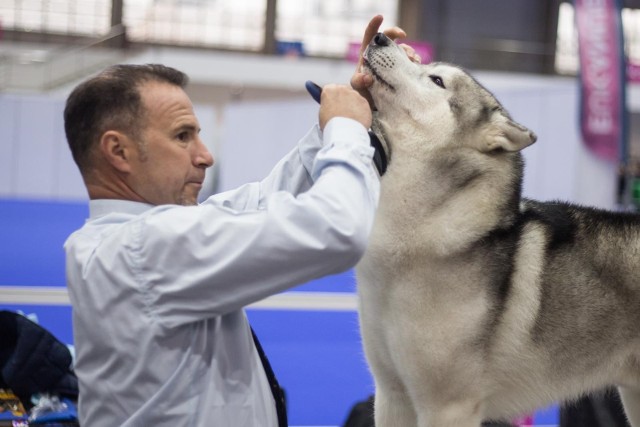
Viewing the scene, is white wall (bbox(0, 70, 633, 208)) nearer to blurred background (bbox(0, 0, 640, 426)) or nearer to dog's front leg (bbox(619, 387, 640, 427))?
blurred background (bbox(0, 0, 640, 426))

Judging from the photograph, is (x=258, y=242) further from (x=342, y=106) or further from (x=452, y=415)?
(x=452, y=415)

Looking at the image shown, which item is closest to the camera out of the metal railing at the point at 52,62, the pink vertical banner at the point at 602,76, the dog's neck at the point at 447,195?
Result: the dog's neck at the point at 447,195

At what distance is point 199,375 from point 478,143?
128 centimetres

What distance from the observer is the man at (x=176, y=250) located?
1.55m

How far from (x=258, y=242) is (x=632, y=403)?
2.00 m

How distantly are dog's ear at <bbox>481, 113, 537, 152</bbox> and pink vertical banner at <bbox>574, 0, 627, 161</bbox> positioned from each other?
17.4 ft

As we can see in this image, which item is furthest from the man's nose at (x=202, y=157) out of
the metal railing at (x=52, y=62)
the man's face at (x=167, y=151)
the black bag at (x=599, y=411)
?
the metal railing at (x=52, y=62)

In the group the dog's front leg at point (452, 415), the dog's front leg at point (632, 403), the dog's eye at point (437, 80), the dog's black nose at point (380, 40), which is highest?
the dog's black nose at point (380, 40)

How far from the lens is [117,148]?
176 cm

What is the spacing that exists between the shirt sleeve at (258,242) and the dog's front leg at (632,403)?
1784 millimetres

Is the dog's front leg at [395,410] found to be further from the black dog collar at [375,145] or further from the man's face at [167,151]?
the man's face at [167,151]

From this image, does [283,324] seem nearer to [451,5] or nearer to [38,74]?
[38,74]

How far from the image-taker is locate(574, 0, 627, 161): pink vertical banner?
24.7ft

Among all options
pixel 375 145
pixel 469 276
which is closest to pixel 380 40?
pixel 375 145
